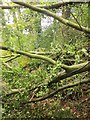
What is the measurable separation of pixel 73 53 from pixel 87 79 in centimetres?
55

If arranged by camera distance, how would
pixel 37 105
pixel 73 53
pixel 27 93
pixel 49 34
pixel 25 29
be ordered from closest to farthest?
pixel 73 53, pixel 27 93, pixel 37 105, pixel 25 29, pixel 49 34

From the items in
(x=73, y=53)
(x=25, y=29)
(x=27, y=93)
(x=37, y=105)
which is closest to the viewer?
(x=73, y=53)

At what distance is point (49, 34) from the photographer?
4.91 meters

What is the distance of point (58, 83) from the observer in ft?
12.1

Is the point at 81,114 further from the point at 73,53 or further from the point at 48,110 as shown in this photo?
the point at 73,53

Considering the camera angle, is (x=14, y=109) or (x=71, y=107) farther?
(x=71, y=107)

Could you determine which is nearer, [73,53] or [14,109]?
[73,53]

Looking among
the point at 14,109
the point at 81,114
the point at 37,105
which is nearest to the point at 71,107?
the point at 81,114

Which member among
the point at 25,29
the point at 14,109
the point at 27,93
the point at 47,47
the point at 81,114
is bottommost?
the point at 81,114

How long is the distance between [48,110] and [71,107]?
1.37 feet

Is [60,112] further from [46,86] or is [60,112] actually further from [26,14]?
[26,14]

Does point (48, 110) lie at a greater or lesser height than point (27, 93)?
lesser

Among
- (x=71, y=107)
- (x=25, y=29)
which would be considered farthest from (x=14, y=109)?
(x=25, y=29)

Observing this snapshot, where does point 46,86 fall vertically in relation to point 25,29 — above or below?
below
